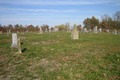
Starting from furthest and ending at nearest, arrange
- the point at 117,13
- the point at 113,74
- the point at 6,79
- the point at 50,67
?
the point at 117,13 < the point at 50,67 < the point at 113,74 < the point at 6,79

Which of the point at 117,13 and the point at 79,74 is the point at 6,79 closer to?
the point at 79,74

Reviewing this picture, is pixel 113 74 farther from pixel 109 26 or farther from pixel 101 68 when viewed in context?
pixel 109 26

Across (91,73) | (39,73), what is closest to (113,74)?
(91,73)

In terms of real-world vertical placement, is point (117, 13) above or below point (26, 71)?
above

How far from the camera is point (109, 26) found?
201ft

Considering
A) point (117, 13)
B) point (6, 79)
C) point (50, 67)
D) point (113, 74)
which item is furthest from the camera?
point (117, 13)

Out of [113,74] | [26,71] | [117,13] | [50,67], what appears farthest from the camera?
[117,13]

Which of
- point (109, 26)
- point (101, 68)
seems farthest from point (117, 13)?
point (101, 68)

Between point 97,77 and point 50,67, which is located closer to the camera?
point 97,77

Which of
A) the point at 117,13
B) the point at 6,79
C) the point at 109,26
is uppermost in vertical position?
the point at 117,13

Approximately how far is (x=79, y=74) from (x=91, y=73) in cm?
54

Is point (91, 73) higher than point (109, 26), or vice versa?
point (109, 26)

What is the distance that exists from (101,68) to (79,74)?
4.22 ft

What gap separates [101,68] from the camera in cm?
450
